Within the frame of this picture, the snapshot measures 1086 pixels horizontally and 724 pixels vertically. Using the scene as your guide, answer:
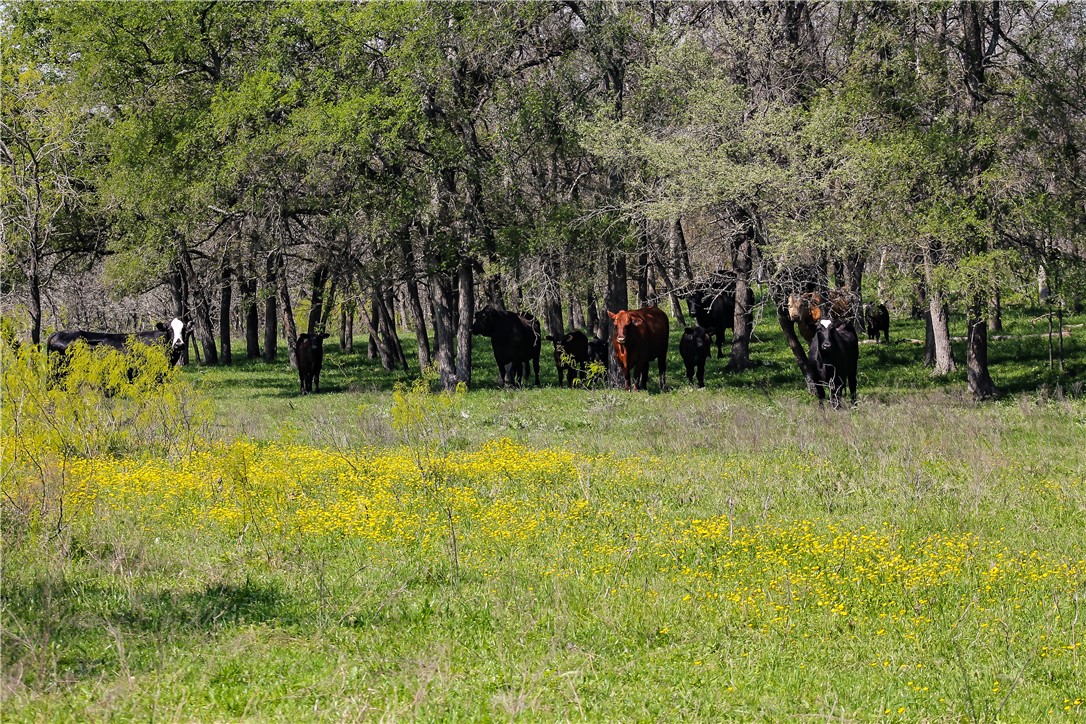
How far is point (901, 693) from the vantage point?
7305 millimetres

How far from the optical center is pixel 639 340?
28422mm

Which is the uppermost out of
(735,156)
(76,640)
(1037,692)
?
(735,156)

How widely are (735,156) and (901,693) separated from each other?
1984 centimetres

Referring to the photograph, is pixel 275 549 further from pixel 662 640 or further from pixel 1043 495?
pixel 1043 495

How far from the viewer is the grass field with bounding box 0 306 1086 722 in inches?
280

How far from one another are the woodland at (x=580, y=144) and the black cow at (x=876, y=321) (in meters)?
A: 4.97

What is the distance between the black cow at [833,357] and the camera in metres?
23.8

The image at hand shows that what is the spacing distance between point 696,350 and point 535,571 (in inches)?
770

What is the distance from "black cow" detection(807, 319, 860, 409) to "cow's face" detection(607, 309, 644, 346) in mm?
4908

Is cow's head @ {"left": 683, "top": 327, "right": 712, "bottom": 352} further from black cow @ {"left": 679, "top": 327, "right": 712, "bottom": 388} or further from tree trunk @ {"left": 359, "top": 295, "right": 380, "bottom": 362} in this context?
tree trunk @ {"left": 359, "top": 295, "right": 380, "bottom": 362}

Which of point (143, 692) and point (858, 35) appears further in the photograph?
point (858, 35)

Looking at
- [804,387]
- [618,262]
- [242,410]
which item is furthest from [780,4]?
[242,410]

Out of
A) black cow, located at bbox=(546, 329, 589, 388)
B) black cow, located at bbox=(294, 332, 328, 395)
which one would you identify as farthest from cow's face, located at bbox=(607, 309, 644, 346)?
black cow, located at bbox=(294, 332, 328, 395)

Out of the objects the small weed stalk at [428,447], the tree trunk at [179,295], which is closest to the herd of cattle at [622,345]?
the tree trunk at [179,295]
